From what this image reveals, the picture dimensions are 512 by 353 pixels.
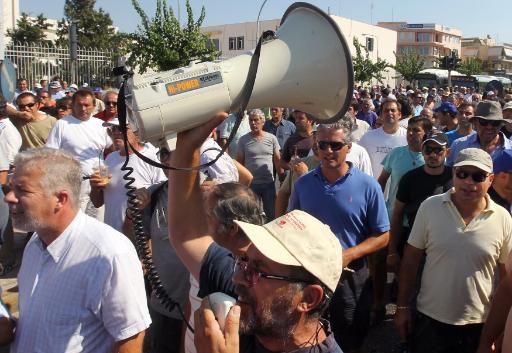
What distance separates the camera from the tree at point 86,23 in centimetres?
4438

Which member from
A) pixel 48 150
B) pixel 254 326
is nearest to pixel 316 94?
pixel 254 326

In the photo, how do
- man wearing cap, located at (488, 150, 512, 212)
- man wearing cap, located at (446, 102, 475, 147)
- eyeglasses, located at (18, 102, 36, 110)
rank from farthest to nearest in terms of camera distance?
1. eyeglasses, located at (18, 102, 36, 110)
2. man wearing cap, located at (446, 102, 475, 147)
3. man wearing cap, located at (488, 150, 512, 212)

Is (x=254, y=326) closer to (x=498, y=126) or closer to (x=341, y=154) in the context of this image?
(x=341, y=154)

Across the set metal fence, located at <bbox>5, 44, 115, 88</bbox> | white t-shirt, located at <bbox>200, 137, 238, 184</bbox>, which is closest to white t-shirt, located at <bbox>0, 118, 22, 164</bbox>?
white t-shirt, located at <bbox>200, 137, 238, 184</bbox>

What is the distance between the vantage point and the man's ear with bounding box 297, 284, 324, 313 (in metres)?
1.68

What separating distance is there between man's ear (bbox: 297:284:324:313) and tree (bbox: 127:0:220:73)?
1715 centimetres

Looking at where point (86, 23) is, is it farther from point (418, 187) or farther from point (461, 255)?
point (461, 255)

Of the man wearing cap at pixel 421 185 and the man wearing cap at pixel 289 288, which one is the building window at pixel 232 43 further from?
the man wearing cap at pixel 289 288

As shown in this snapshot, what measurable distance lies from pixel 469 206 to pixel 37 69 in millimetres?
16904

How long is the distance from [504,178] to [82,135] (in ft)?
12.9

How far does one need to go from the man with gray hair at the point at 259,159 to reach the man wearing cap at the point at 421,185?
205cm

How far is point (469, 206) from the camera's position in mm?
3168

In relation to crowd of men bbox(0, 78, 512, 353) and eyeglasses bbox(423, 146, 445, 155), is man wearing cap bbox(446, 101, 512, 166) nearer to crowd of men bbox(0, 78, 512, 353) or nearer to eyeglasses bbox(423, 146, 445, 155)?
crowd of men bbox(0, 78, 512, 353)

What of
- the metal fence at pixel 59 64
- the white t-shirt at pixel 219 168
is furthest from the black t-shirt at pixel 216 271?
the metal fence at pixel 59 64
